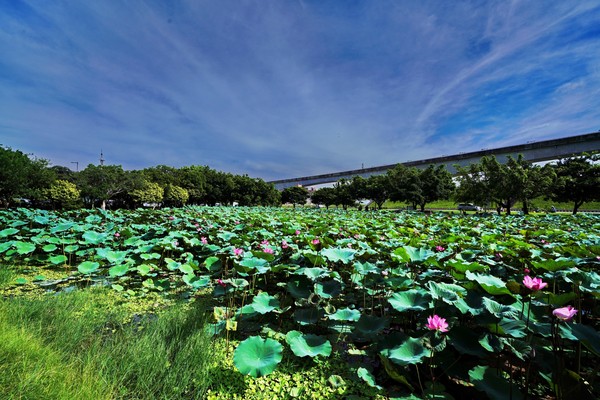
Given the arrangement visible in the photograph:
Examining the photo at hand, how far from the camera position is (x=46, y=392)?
158 cm

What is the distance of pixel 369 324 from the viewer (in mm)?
2121

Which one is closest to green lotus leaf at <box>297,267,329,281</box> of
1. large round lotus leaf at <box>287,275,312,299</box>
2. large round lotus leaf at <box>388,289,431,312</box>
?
large round lotus leaf at <box>287,275,312,299</box>

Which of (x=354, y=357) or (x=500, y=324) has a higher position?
(x=500, y=324)

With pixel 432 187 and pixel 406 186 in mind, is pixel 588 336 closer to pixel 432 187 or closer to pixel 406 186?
pixel 406 186

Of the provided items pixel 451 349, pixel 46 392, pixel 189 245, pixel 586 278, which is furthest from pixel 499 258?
pixel 189 245

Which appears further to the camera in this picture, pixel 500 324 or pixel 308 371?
pixel 308 371

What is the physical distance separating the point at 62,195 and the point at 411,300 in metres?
25.9

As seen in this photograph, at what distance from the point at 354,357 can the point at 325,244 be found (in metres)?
1.68

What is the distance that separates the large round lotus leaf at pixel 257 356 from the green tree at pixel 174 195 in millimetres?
32887

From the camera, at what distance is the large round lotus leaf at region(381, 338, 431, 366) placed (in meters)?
1.58

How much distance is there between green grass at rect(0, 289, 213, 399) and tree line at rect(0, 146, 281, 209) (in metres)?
19.4

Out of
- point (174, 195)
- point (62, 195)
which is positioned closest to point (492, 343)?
point (62, 195)

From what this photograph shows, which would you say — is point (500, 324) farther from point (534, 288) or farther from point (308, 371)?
point (308, 371)

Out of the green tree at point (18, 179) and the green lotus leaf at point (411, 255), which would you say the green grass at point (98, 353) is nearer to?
the green lotus leaf at point (411, 255)
